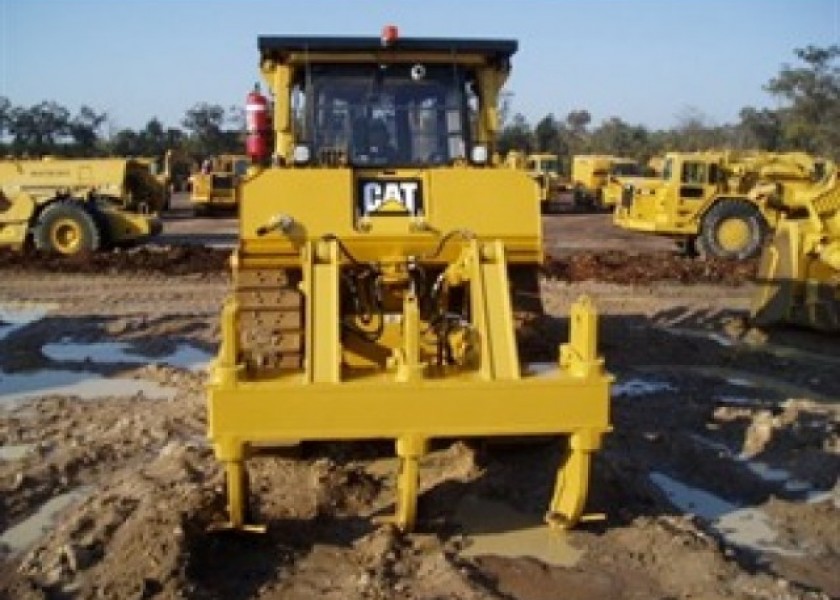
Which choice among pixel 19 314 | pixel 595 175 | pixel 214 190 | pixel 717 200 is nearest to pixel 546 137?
pixel 595 175

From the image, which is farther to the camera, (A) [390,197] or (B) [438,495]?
(A) [390,197]

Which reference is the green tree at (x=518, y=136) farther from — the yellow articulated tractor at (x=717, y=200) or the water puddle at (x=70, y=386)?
the water puddle at (x=70, y=386)

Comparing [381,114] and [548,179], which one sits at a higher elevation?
[381,114]

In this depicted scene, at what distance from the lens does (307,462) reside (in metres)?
6.43

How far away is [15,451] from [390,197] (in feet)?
10.7

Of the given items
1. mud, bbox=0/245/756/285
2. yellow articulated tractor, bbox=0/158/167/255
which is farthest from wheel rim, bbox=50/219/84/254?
mud, bbox=0/245/756/285

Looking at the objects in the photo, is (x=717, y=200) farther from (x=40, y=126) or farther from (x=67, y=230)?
(x=40, y=126)

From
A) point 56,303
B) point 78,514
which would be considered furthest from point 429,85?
point 56,303

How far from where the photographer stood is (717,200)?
771 inches

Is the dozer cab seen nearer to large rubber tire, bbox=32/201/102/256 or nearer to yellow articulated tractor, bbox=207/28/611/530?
large rubber tire, bbox=32/201/102/256

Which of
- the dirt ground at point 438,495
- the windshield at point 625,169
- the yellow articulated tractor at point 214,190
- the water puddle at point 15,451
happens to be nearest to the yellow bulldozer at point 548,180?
the windshield at point 625,169

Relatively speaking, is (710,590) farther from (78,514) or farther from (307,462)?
(78,514)

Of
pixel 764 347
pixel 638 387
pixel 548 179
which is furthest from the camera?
pixel 548 179

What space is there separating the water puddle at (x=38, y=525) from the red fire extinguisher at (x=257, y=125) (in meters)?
2.43
